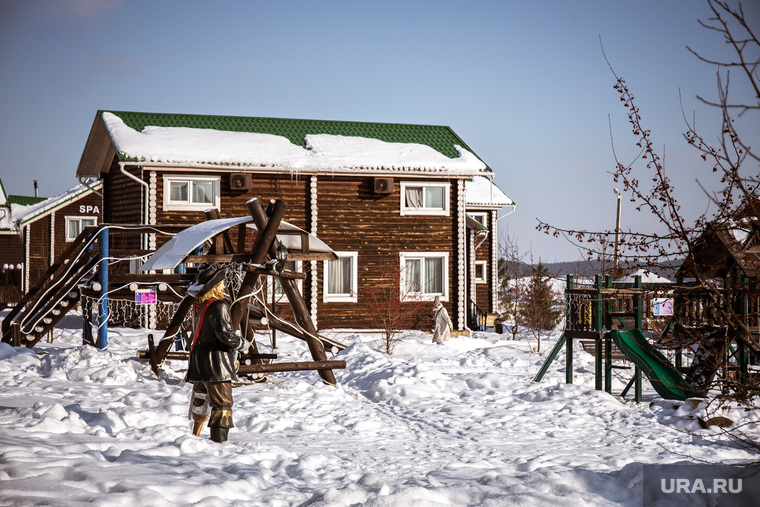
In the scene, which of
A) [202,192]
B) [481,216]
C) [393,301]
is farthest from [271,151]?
[481,216]

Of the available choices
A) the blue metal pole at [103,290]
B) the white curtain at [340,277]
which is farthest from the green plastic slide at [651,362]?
the white curtain at [340,277]

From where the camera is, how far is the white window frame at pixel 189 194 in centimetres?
1991

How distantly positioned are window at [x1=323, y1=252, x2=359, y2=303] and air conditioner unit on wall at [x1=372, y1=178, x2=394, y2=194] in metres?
1.98

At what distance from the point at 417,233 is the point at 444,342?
457 cm

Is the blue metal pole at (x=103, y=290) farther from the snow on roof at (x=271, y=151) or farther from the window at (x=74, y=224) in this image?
the window at (x=74, y=224)

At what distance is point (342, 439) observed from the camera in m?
8.12

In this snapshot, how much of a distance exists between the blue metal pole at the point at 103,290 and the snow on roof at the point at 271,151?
597 cm

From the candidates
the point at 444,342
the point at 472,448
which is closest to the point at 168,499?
the point at 472,448

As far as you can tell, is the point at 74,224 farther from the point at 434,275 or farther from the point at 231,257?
the point at 231,257

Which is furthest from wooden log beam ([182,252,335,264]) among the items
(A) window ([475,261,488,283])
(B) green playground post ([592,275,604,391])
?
(A) window ([475,261,488,283])

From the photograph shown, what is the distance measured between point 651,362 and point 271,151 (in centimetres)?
1302

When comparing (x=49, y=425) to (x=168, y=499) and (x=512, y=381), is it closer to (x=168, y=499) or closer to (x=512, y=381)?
(x=168, y=499)

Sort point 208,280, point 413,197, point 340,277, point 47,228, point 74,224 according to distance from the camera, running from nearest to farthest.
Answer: point 208,280 < point 340,277 < point 413,197 < point 47,228 < point 74,224

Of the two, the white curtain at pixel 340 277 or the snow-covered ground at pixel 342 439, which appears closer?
the snow-covered ground at pixel 342 439
